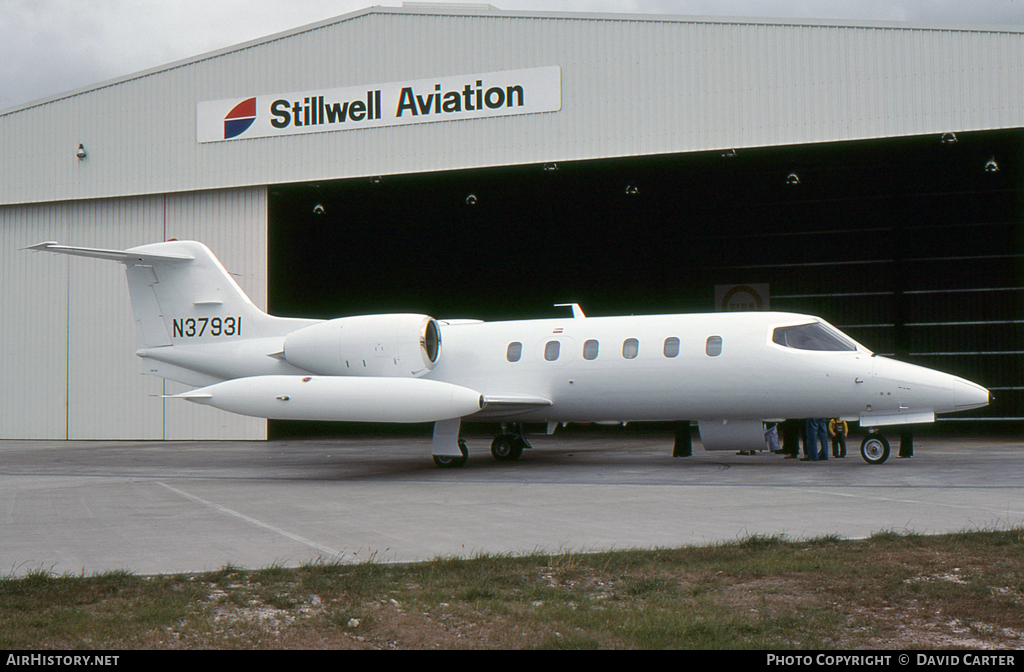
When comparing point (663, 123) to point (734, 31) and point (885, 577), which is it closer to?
point (734, 31)

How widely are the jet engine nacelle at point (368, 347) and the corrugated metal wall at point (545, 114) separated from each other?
26.0ft

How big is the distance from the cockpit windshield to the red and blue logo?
16.9 metres

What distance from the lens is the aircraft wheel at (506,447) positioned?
19188mm

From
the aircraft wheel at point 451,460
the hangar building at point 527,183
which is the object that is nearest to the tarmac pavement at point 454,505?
the aircraft wheel at point 451,460

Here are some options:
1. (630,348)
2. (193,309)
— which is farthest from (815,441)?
(193,309)

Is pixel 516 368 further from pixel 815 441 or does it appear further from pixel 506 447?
pixel 815 441

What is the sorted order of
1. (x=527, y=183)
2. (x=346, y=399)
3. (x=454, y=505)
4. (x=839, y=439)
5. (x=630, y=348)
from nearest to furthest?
(x=454, y=505), (x=346, y=399), (x=630, y=348), (x=839, y=439), (x=527, y=183)

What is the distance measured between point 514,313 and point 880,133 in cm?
1712

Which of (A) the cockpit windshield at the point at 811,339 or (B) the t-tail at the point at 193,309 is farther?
(B) the t-tail at the point at 193,309

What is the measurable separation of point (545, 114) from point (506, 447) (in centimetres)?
907

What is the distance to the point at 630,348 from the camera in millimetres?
16766

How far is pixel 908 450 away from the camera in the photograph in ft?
56.6

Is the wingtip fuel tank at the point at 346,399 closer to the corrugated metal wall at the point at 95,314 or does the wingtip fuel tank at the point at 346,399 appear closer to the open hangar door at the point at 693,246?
the open hangar door at the point at 693,246
